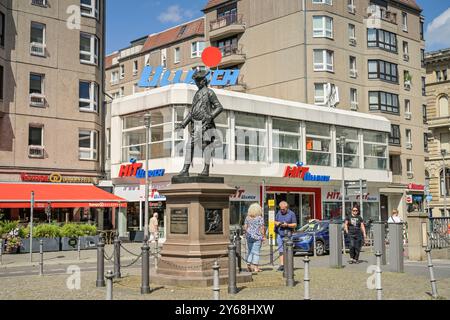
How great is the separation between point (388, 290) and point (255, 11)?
41484 millimetres

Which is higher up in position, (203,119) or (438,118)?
(438,118)

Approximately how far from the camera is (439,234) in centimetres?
2348

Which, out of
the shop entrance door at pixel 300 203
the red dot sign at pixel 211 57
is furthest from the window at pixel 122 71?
the shop entrance door at pixel 300 203

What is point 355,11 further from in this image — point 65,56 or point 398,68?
point 65,56

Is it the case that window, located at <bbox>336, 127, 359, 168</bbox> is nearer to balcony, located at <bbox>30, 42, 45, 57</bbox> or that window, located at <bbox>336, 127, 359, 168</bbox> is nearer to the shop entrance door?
the shop entrance door

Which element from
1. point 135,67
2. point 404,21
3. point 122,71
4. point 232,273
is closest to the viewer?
point 232,273

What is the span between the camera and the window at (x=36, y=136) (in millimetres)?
35141

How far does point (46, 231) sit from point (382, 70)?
113ft

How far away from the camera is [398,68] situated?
180ft

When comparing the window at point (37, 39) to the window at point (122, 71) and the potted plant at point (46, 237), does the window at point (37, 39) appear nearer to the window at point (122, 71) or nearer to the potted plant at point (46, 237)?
the potted plant at point (46, 237)

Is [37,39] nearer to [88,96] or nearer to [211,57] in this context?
[88,96]

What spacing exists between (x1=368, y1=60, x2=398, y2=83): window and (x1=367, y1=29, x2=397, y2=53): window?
1396 mm

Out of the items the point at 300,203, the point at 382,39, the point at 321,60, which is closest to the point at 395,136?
the point at 382,39

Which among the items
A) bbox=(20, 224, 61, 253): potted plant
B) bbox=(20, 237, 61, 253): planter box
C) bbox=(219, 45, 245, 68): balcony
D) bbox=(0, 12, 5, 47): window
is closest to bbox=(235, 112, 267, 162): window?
bbox=(20, 224, 61, 253): potted plant
